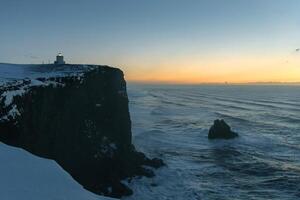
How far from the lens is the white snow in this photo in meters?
14.3

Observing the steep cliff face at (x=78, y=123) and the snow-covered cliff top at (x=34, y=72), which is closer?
the steep cliff face at (x=78, y=123)

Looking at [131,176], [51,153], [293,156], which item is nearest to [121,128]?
[131,176]

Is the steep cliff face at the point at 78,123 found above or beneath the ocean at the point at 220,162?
above

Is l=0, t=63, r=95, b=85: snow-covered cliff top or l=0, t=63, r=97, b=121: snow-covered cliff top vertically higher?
l=0, t=63, r=95, b=85: snow-covered cliff top

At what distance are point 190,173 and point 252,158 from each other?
9.91 metres

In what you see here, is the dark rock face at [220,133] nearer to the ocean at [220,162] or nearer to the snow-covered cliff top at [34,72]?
the ocean at [220,162]

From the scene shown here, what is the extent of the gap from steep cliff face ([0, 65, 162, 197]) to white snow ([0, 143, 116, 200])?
574cm

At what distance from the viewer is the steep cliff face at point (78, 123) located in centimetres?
2495

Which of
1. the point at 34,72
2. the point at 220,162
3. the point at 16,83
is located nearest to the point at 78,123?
the point at 16,83

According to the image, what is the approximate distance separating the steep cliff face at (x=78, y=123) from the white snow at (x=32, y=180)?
574 centimetres

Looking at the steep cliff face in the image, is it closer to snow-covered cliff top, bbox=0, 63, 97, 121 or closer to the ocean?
snow-covered cliff top, bbox=0, 63, 97, 121

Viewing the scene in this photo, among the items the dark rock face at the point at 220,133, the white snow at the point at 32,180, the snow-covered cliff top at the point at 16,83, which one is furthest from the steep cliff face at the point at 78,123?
the dark rock face at the point at 220,133

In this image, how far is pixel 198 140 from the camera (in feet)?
183

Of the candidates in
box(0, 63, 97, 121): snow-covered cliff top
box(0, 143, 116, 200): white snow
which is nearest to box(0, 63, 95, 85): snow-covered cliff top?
box(0, 63, 97, 121): snow-covered cliff top
